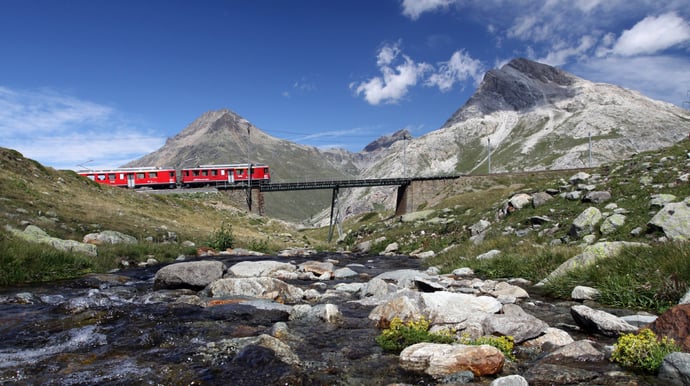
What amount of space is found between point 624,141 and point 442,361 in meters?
216

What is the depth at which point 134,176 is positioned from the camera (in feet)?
199

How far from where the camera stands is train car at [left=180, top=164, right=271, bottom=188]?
64.1m

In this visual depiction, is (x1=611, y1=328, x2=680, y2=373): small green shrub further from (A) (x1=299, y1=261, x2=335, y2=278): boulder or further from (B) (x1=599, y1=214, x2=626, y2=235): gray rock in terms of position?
(A) (x1=299, y1=261, x2=335, y2=278): boulder

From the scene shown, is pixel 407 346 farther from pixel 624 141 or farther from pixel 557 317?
pixel 624 141

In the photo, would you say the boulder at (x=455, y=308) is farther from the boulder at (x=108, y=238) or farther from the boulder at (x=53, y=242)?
the boulder at (x=108, y=238)

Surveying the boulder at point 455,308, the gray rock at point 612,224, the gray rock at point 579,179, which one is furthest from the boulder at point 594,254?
the gray rock at point 579,179

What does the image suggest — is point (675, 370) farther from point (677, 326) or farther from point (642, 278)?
point (642, 278)

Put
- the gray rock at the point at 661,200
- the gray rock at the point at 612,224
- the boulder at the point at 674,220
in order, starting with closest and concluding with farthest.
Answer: the boulder at the point at 674,220 → the gray rock at the point at 612,224 → the gray rock at the point at 661,200

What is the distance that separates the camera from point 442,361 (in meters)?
4.86

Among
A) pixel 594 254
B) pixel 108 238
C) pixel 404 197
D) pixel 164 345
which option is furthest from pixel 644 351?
pixel 404 197

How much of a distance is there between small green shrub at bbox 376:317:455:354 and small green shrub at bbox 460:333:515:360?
0.29m

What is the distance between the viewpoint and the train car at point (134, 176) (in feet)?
195

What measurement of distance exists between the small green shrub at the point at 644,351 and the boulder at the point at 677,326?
89 mm

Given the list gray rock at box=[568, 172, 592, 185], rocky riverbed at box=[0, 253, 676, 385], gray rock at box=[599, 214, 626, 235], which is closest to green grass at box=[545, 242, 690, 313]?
rocky riverbed at box=[0, 253, 676, 385]
